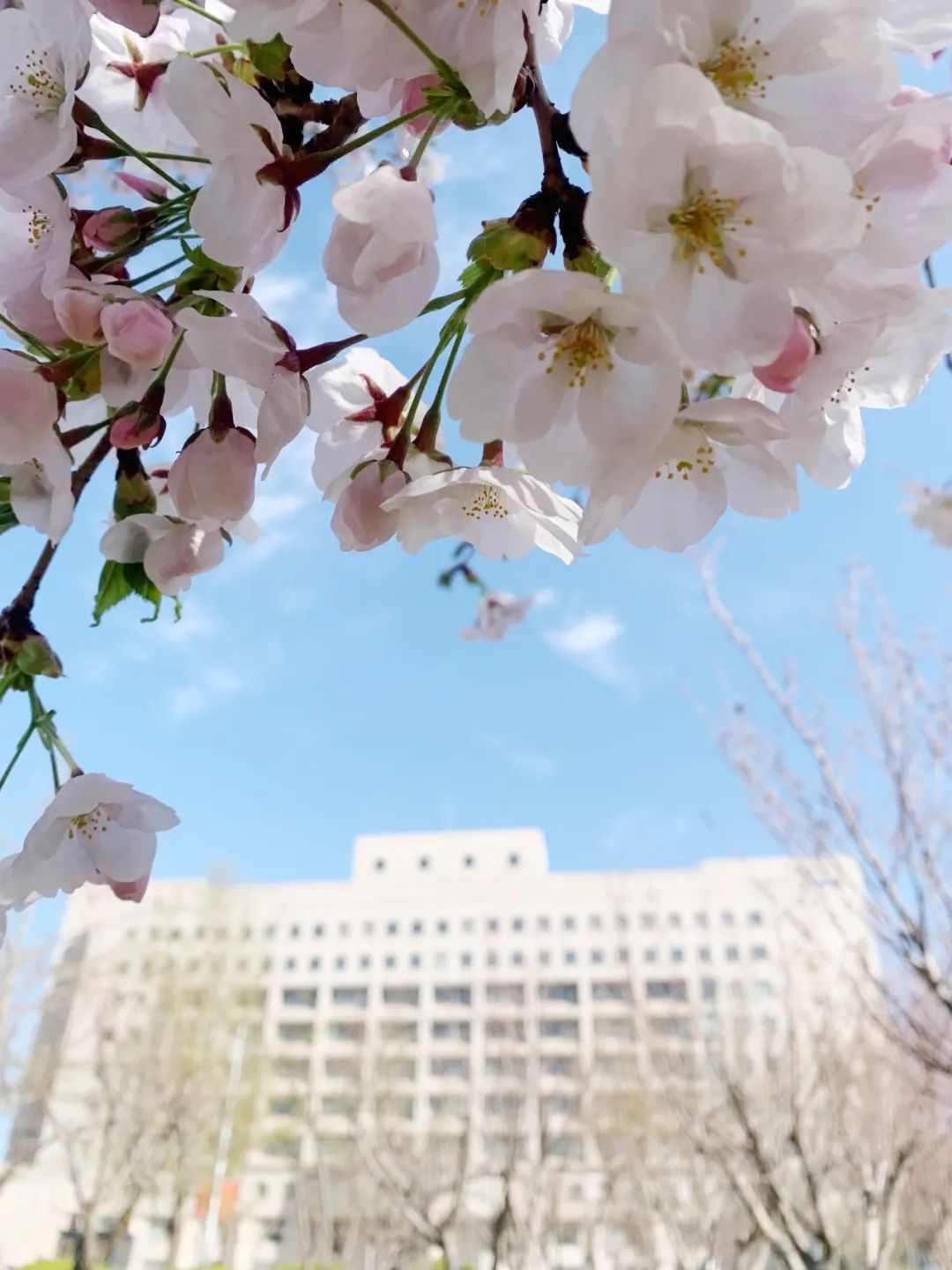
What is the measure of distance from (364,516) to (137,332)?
0.13 meters

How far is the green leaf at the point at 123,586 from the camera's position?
598mm

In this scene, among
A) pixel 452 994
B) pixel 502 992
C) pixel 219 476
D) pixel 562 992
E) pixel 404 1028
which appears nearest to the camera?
pixel 219 476

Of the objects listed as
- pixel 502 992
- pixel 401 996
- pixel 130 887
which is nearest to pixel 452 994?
pixel 401 996

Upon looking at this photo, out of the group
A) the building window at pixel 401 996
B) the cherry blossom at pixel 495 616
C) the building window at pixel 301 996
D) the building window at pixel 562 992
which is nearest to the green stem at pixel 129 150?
the cherry blossom at pixel 495 616

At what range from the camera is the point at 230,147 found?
1.24 ft

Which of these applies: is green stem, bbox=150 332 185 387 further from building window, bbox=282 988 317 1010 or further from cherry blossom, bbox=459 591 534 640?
building window, bbox=282 988 317 1010

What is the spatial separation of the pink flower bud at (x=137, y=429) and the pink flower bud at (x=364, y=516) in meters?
0.11

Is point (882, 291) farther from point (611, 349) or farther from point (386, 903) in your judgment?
point (386, 903)

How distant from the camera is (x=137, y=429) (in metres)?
0.47

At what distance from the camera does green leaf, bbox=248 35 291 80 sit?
41cm

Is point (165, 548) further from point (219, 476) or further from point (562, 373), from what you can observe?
point (562, 373)

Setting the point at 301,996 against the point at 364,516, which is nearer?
the point at 364,516

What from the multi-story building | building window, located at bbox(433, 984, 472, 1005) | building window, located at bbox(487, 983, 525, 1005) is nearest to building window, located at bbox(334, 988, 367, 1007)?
the multi-story building

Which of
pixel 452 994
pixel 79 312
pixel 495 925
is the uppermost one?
pixel 495 925
